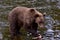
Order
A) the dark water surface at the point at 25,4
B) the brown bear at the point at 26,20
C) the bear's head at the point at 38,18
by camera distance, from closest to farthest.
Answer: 1. the bear's head at the point at 38,18
2. the brown bear at the point at 26,20
3. the dark water surface at the point at 25,4

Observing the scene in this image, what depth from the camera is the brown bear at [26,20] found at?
10.2 metres

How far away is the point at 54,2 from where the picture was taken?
1848 cm

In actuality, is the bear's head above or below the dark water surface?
above

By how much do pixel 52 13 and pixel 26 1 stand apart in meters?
3.70

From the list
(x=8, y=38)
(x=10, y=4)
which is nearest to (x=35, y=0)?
(x=10, y=4)

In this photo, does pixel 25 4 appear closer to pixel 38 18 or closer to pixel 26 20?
pixel 26 20

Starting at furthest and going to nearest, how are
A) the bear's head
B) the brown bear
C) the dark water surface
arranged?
the dark water surface, the brown bear, the bear's head

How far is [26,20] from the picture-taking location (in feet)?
35.4

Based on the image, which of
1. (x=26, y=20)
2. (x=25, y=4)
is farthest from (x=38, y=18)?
(x=25, y=4)

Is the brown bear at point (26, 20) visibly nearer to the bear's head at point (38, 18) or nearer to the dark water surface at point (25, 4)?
the bear's head at point (38, 18)

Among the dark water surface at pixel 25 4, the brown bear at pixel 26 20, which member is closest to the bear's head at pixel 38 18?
the brown bear at pixel 26 20

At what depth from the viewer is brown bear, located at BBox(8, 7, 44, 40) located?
10241 mm

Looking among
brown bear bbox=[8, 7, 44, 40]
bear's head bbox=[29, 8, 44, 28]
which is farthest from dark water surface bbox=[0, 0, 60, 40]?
bear's head bbox=[29, 8, 44, 28]

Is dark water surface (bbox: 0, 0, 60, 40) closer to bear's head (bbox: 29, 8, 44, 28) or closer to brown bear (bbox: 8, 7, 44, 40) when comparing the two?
brown bear (bbox: 8, 7, 44, 40)
